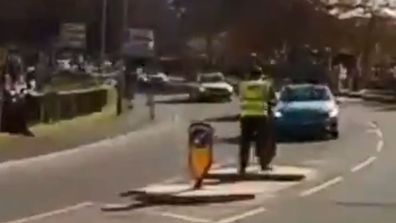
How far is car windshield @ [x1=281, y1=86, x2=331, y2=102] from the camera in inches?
1375

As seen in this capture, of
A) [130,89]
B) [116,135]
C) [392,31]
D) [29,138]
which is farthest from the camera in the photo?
[392,31]

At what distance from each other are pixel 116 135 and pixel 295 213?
1827cm

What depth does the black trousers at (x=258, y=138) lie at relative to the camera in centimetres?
2142

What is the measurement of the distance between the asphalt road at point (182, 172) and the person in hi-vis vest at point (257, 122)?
1.04 metres

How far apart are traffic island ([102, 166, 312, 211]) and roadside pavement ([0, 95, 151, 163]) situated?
6103 millimetres

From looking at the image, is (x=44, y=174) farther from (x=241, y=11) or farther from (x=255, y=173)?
(x=241, y=11)

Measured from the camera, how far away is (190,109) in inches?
2199

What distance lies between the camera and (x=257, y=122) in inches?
846

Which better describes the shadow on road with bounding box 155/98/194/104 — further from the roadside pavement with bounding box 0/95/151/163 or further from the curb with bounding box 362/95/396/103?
the roadside pavement with bounding box 0/95/151/163

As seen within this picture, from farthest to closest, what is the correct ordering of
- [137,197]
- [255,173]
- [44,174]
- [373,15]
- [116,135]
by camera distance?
[373,15] < [116,135] < [44,174] < [255,173] < [137,197]

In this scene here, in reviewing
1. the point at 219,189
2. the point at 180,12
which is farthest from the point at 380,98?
the point at 219,189

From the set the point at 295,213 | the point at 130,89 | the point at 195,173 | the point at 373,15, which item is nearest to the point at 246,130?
the point at 195,173

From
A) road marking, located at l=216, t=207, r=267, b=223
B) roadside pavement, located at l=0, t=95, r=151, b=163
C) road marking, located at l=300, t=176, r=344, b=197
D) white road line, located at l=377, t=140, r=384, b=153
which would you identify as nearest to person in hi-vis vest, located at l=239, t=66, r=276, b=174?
road marking, located at l=300, t=176, r=344, b=197

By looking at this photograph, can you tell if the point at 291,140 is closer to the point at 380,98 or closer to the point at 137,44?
the point at 137,44
